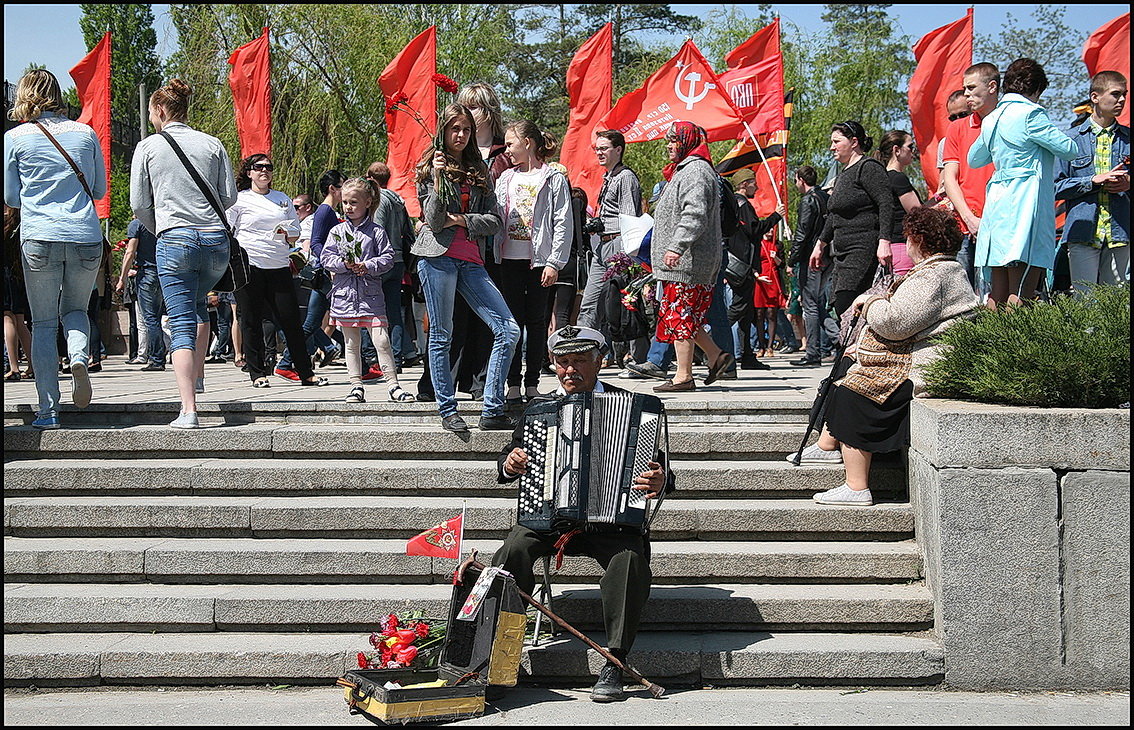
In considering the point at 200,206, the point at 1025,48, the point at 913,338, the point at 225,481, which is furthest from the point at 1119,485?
the point at 1025,48

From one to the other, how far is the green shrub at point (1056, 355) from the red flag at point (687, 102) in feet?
26.9

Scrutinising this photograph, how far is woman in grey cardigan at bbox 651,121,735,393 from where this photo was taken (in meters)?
8.36

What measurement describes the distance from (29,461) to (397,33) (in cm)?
2442

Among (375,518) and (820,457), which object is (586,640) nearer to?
(375,518)

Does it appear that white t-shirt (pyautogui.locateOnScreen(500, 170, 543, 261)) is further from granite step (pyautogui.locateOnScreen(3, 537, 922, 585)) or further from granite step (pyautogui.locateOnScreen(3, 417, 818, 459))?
granite step (pyautogui.locateOnScreen(3, 537, 922, 585))

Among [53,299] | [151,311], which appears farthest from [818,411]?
[151,311]

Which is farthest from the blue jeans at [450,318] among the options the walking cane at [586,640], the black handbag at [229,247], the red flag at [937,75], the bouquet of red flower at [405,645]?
the red flag at [937,75]

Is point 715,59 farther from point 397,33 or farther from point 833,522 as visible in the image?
point 833,522

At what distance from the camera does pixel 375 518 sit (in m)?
6.16

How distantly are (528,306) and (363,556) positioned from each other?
255cm

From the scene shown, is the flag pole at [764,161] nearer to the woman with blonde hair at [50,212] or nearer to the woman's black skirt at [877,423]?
the woman's black skirt at [877,423]

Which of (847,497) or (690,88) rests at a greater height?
(690,88)

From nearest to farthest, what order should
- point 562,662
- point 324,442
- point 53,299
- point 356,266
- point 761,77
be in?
1. point 562,662
2. point 324,442
3. point 53,299
4. point 356,266
5. point 761,77

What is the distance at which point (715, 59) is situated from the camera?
34.7 m
